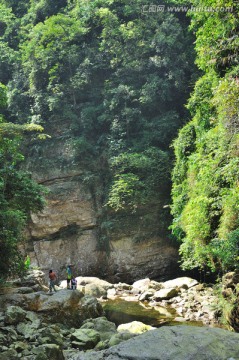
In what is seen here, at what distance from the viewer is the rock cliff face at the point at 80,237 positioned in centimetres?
2211

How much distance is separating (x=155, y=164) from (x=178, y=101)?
5585 millimetres

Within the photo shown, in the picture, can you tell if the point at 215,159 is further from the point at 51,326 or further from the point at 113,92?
the point at 113,92

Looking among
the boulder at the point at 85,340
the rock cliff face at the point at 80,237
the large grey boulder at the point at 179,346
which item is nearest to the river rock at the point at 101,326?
the boulder at the point at 85,340

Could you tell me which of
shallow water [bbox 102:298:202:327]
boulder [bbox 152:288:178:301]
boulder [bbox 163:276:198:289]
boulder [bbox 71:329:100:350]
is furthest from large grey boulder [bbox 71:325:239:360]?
boulder [bbox 163:276:198:289]

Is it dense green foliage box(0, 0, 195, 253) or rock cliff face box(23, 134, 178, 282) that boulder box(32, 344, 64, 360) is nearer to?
dense green foliage box(0, 0, 195, 253)

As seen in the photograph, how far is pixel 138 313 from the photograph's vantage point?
48.6 feet

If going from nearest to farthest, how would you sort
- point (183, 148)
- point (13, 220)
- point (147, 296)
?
1. point (13, 220)
2. point (147, 296)
3. point (183, 148)

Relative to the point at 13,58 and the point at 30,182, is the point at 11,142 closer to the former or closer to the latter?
the point at 30,182

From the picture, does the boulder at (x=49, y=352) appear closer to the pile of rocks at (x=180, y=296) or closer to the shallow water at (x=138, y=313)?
the shallow water at (x=138, y=313)

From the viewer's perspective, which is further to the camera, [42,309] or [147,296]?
[147,296]

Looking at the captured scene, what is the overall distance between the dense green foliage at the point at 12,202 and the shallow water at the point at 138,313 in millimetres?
4503

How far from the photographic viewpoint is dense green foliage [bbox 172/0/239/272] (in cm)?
1141

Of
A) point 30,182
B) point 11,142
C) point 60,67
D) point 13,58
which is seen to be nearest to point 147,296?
point 30,182

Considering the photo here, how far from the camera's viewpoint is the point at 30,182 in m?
14.1
